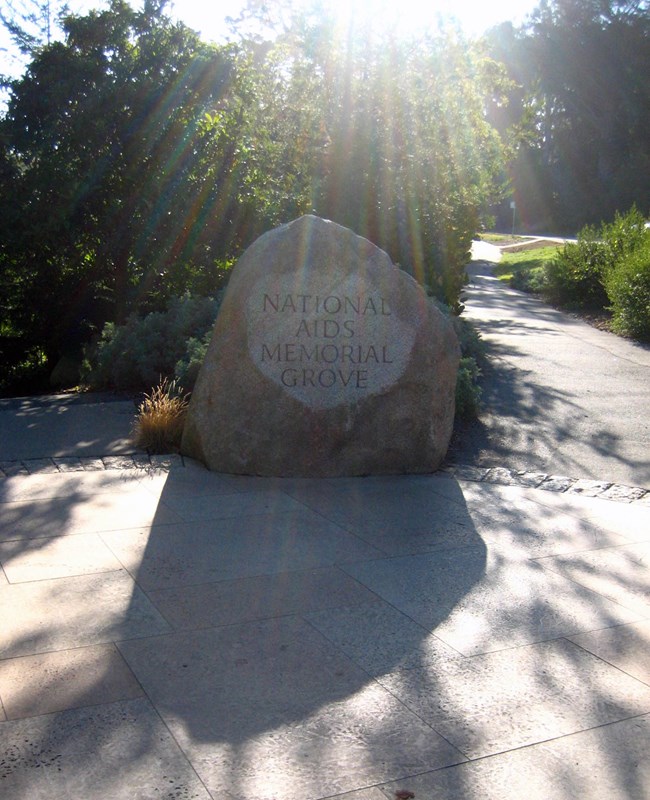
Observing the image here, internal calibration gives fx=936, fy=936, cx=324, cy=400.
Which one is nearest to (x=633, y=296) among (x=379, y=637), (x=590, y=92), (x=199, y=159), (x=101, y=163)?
(x=199, y=159)

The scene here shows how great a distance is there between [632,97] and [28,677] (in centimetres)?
5246

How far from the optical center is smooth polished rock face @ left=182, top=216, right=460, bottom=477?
7.22m

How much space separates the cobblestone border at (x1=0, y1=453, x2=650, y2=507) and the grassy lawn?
1520 centimetres

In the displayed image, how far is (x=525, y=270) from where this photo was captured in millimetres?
25578

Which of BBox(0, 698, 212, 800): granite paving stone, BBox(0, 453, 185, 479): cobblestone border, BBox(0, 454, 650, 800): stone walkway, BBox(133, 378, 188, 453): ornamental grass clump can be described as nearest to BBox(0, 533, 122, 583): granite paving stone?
BBox(0, 454, 650, 800): stone walkway

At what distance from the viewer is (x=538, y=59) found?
53.6m

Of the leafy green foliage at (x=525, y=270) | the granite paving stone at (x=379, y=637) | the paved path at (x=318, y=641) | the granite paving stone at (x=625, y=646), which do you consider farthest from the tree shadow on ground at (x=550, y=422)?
the leafy green foliage at (x=525, y=270)

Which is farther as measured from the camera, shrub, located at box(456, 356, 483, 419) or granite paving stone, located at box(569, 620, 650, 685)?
shrub, located at box(456, 356, 483, 419)

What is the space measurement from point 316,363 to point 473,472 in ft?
5.17

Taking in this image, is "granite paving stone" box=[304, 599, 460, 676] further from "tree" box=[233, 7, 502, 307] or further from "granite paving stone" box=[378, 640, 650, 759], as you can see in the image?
"tree" box=[233, 7, 502, 307]

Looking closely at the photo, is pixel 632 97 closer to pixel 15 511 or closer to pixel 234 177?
pixel 234 177

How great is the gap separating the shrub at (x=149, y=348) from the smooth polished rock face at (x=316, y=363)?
276 centimetres

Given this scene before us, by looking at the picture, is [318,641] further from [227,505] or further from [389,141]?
[389,141]

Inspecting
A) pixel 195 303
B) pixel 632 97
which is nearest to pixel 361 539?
pixel 195 303
